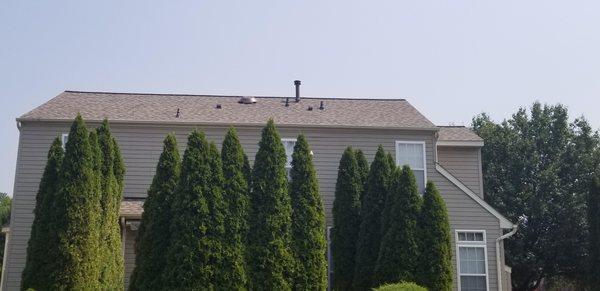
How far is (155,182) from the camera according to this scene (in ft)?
52.0

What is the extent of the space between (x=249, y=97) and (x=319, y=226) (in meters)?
6.89

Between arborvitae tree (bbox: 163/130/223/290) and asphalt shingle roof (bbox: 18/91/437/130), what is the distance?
4.52 meters

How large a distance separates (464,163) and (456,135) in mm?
967

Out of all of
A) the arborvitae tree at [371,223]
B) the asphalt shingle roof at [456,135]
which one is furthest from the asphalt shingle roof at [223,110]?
the arborvitae tree at [371,223]

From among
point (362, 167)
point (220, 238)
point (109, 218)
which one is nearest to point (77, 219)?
point (109, 218)

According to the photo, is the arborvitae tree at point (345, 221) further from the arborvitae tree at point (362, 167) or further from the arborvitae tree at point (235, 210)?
the arborvitae tree at point (235, 210)

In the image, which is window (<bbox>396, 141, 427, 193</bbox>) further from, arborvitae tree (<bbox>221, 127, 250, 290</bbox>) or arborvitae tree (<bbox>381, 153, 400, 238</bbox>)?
arborvitae tree (<bbox>221, 127, 250, 290</bbox>)

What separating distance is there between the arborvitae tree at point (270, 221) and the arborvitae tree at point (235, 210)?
0.28 meters

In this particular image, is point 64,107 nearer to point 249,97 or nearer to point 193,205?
point 249,97

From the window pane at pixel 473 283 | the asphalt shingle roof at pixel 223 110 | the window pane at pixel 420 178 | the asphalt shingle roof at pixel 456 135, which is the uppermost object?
the asphalt shingle roof at pixel 223 110

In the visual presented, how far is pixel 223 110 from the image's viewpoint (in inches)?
793

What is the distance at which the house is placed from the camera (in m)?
18.2

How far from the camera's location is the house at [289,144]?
18.2 m

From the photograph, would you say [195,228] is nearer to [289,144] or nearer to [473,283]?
[289,144]
